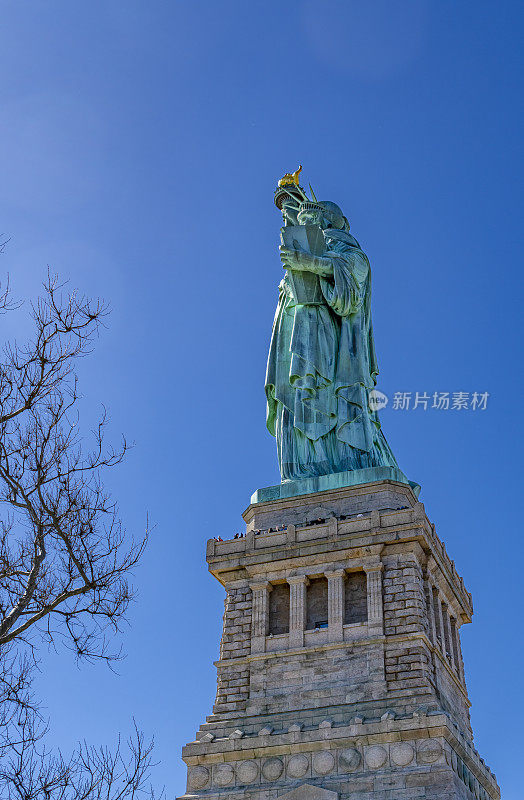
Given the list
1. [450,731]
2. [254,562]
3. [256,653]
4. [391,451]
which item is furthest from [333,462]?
[450,731]

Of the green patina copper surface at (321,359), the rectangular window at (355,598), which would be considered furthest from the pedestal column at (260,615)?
the green patina copper surface at (321,359)

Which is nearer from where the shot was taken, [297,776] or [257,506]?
[297,776]

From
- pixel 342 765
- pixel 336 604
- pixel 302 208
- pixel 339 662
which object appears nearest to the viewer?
pixel 342 765

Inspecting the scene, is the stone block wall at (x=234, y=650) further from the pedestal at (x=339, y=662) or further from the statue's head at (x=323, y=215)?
the statue's head at (x=323, y=215)

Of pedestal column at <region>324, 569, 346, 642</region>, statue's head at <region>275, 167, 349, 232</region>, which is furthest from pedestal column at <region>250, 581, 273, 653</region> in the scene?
statue's head at <region>275, 167, 349, 232</region>

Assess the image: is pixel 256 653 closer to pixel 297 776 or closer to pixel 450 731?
pixel 297 776

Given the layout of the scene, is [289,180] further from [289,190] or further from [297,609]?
[297,609]

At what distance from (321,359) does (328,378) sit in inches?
Result: 29.3

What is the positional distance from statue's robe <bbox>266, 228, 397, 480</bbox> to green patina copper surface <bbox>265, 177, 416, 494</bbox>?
3 centimetres

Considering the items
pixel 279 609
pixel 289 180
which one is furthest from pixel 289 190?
pixel 279 609

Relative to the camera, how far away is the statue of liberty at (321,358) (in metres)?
32.9

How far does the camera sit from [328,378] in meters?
33.9

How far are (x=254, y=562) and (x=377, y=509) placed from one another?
158 inches

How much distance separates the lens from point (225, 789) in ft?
84.6
